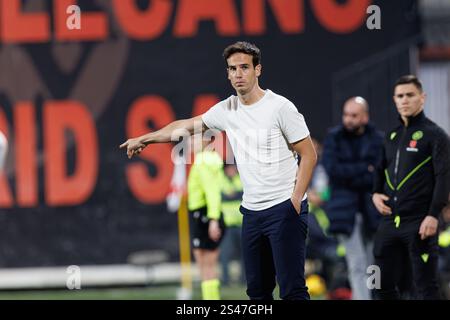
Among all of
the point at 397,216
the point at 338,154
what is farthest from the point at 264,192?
the point at 338,154

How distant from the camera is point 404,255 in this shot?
25.7 ft

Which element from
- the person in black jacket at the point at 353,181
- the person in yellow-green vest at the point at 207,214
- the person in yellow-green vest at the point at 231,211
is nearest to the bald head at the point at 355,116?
the person in black jacket at the point at 353,181

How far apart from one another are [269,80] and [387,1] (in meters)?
1.82

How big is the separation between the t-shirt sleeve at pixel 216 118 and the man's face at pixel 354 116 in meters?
2.90

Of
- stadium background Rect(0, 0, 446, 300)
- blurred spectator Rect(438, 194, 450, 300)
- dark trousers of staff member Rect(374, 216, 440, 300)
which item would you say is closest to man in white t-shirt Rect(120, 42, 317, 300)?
dark trousers of staff member Rect(374, 216, 440, 300)

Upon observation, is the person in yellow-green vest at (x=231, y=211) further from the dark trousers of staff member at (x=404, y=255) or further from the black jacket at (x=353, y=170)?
the dark trousers of staff member at (x=404, y=255)

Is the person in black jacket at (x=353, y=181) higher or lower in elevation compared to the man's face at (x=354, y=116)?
lower

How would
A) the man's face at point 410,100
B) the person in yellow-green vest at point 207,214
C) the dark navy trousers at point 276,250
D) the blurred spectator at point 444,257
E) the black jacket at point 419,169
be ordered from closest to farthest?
the dark navy trousers at point 276,250 < the black jacket at point 419,169 < the man's face at point 410,100 < the person in yellow-green vest at point 207,214 < the blurred spectator at point 444,257

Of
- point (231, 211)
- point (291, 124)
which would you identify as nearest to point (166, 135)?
point (291, 124)

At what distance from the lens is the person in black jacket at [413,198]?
295 inches

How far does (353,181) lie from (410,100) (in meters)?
2.00

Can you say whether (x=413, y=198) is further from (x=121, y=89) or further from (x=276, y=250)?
(x=121, y=89)

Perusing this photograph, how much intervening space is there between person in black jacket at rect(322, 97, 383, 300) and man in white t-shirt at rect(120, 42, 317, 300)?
2.83 metres

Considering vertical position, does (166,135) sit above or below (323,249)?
above
